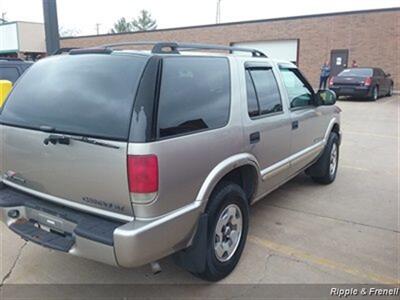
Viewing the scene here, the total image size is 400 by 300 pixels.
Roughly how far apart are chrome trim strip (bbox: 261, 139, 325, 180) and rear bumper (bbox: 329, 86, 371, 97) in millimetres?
13708

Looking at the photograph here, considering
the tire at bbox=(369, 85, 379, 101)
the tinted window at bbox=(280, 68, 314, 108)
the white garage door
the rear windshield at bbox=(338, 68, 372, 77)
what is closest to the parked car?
the tinted window at bbox=(280, 68, 314, 108)

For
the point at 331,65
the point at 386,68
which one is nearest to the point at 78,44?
the point at 331,65

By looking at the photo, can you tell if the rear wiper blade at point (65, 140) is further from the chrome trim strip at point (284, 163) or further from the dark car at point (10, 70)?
the dark car at point (10, 70)

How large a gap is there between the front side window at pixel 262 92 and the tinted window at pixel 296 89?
35cm

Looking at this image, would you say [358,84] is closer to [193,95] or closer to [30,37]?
[193,95]

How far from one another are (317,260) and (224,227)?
3.28ft

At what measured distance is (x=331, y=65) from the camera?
25422 millimetres

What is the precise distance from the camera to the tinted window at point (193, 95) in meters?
2.71

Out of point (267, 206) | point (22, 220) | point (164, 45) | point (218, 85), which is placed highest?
point (164, 45)

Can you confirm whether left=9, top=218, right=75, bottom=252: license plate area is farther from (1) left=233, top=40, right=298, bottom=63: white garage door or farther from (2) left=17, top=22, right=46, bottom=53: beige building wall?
(2) left=17, top=22, right=46, bottom=53: beige building wall

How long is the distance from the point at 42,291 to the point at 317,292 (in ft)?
7.19

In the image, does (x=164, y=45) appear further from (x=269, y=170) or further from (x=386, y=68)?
(x=386, y=68)

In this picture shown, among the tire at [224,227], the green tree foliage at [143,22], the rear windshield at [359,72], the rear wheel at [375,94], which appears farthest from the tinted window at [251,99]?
the green tree foliage at [143,22]

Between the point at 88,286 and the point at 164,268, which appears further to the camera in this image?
the point at 164,268
